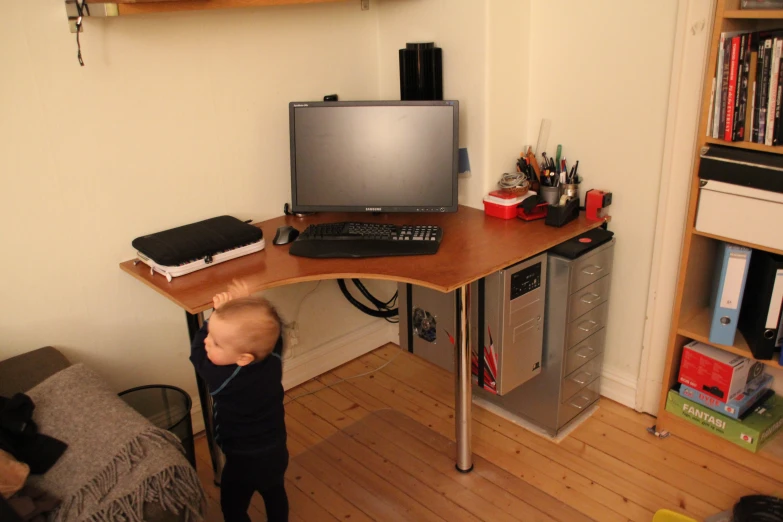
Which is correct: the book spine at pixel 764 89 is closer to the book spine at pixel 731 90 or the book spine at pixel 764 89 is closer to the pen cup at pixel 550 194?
the book spine at pixel 731 90

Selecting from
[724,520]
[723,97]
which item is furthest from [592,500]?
[723,97]

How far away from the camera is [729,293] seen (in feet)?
6.70

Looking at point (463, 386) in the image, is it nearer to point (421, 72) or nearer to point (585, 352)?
point (585, 352)

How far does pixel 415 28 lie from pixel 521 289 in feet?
3.50

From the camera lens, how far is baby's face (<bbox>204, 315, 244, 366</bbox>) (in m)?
1.52

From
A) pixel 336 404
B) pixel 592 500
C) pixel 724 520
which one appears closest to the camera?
pixel 724 520

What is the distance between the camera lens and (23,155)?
6.15 ft

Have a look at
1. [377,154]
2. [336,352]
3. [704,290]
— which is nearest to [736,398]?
[704,290]

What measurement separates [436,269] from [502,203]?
0.53 metres

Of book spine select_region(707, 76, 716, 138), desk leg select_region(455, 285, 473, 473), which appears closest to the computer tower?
desk leg select_region(455, 285, 473, 473)

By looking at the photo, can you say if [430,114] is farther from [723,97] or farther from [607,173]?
[723,97]

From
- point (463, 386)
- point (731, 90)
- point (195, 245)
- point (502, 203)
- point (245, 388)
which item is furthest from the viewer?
point (502, 203)

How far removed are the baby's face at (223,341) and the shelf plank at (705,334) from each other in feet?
4.82

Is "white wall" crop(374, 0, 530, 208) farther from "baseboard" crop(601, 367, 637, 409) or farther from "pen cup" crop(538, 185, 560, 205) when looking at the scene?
"baseboard" crop(601, 367, 637, 409)
